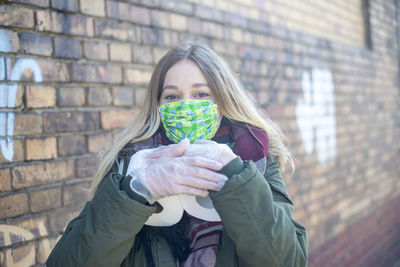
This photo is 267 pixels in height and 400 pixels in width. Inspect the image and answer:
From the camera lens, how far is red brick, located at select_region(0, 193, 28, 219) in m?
1.66

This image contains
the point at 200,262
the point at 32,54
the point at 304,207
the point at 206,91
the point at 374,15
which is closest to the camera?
the point at 200,262

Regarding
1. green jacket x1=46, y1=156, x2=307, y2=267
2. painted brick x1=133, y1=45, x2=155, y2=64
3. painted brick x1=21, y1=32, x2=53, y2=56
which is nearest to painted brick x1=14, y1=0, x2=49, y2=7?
painted brick x1=21, y1=32, x2=53, y2=56

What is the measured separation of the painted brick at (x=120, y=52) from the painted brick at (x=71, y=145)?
533mm

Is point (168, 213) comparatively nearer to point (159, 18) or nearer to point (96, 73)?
point (96, 73)

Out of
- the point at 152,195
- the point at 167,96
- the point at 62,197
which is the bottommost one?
the point at 62,197

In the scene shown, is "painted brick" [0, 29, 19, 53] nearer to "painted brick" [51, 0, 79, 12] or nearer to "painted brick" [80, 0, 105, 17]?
"painted brick" [51, 0, 79, 12]

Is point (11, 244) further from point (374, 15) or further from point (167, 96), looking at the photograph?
point (374, 15)

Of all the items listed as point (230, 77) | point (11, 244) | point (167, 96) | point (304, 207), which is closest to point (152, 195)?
point (167, 96)

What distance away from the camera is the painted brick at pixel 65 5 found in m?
1.89

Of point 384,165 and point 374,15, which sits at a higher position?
point 374,15

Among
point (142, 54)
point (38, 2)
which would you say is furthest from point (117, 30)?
point (38, 2)

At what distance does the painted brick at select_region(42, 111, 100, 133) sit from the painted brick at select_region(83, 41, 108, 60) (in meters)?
0.33

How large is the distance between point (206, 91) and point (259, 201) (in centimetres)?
61

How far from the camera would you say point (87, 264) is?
3.90 feet
